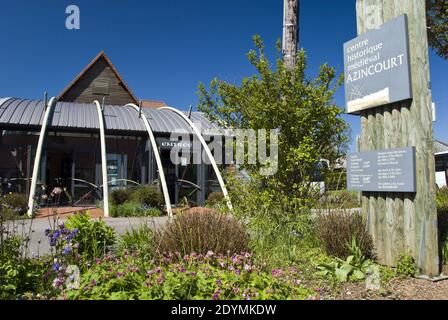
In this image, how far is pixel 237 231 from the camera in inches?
193

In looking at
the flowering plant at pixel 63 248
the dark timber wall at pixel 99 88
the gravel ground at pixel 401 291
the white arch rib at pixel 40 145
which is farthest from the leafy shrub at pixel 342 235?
the dark timber wall at pixel 99 88

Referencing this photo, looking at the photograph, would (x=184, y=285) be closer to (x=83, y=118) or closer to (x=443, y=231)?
(x=443, y=231)

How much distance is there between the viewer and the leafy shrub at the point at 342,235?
5164mm

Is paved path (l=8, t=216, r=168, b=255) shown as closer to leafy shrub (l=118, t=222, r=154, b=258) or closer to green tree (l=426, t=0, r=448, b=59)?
leafy shrub (l=118, t=222, r=154, b=258)

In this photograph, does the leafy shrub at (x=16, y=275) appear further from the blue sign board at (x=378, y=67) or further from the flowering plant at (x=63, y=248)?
the blue sign board at (x=378, y=67)

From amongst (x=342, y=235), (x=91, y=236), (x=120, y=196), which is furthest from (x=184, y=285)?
(x=120, y=196)

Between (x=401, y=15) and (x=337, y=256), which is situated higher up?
(x=401, y=15)

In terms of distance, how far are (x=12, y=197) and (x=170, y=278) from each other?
11383 mm

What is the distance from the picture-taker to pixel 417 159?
181 inches

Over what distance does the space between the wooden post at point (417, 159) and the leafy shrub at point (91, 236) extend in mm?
4049

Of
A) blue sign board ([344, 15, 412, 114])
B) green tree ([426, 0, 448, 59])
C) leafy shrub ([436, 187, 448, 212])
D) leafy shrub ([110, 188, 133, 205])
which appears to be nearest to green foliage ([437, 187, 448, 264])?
leafy shrub ([436, 187, 448, 212])

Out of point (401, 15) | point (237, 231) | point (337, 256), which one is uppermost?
point (401, 15)
